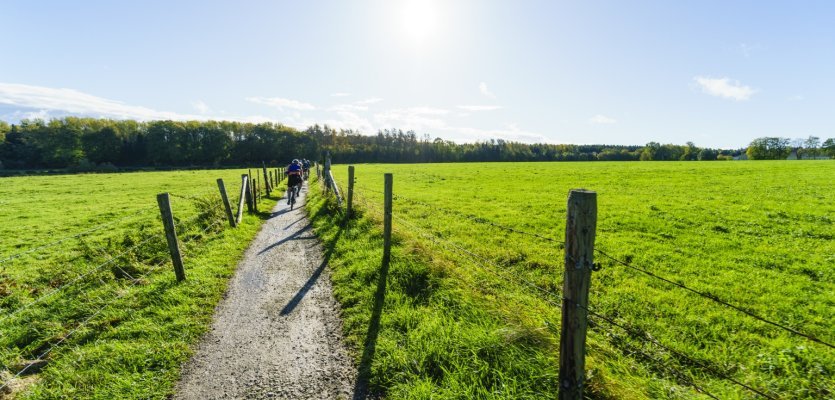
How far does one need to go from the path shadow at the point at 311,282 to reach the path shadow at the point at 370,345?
1541 mm

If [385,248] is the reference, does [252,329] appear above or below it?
below

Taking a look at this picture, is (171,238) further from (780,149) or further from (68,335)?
(780,149)

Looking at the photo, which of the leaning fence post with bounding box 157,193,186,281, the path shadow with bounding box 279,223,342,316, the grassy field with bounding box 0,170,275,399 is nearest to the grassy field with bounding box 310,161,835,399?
the path shadow with bounding box 279,223,342,316

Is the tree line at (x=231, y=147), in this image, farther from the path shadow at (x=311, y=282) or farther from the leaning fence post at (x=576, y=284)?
the leaning fence post at (x=576, y=284)

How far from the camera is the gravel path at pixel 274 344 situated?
4.27 m

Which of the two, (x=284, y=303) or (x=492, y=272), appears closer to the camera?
(x=284, y=303)

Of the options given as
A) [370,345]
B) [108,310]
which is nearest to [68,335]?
[108,310]

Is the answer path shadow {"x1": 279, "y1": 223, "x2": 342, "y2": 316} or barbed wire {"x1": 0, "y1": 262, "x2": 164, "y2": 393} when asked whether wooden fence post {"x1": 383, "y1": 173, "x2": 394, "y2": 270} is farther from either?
barbed wire {"x1": 0, "y1": 262, "x2": 164, "y2": 393}

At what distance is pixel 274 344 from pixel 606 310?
18.2 feet

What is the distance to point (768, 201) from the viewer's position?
17.2m

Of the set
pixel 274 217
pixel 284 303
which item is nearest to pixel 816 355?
pixel 284 303

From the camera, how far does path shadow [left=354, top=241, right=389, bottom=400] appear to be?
419 cm

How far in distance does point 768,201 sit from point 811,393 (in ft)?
60.6

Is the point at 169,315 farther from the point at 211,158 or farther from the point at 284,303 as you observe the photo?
the point at 211,158
